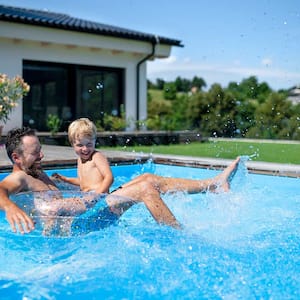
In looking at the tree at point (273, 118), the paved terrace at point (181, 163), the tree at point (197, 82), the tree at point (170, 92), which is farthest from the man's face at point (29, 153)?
the tree at point (197, 82)

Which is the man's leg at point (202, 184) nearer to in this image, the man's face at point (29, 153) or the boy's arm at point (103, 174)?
the boy's arm at point (103, 174)

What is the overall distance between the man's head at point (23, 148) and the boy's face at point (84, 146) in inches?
16.6

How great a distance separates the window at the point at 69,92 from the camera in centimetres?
1408

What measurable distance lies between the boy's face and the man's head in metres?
0.42

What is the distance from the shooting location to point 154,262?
3.32m

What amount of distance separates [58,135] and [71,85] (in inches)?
112

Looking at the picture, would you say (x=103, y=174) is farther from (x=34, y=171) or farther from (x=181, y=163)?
(x=181, y=163)

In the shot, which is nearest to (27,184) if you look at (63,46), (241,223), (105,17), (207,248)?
(207,248)

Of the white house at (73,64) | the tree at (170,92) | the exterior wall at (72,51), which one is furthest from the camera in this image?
the tree at (170,92)

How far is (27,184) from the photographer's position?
153 inches

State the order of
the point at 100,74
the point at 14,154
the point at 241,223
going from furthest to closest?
the point at 100,74 → the point at 241,223 → the point at 14,154

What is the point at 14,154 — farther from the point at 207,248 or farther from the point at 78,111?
the point at 78,111

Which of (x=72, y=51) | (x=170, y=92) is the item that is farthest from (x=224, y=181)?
(x=170, y=92)

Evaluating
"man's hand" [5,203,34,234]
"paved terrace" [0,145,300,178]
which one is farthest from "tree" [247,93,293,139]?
"man's hand" [5,203,34,234]
